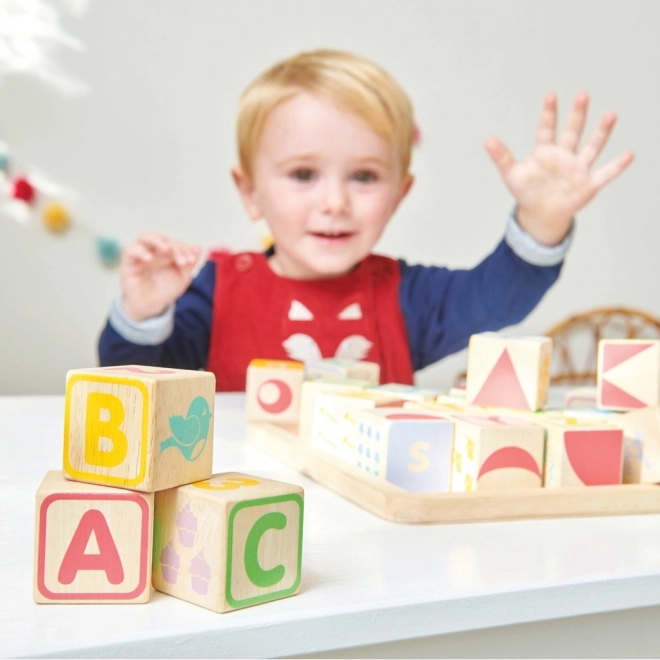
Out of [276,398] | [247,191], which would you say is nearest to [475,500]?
[276,398]

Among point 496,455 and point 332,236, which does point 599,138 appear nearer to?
point 332,236

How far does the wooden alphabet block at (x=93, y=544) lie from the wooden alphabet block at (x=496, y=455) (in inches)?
12.7

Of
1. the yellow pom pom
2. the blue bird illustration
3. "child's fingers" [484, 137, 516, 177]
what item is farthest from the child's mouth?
the blue bird illustration

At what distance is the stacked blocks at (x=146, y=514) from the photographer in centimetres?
45

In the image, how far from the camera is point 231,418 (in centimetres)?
112

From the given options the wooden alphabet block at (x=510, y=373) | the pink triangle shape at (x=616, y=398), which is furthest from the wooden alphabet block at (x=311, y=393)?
the pink triangle shape at (x=616, y=398)

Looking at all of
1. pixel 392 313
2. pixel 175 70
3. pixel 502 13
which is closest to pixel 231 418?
pixel 392 313

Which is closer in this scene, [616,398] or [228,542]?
[228,542]

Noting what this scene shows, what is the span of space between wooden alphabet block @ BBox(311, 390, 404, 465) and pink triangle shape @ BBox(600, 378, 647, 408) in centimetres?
21

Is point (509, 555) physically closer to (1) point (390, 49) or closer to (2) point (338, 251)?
(2) point (338, 251)

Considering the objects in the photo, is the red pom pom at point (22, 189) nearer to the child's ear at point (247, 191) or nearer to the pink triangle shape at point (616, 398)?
the child's ear at point (247, 191)

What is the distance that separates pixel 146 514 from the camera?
459mm

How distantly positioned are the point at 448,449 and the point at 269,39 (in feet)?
5.38

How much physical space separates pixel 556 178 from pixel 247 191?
0.71 meters
